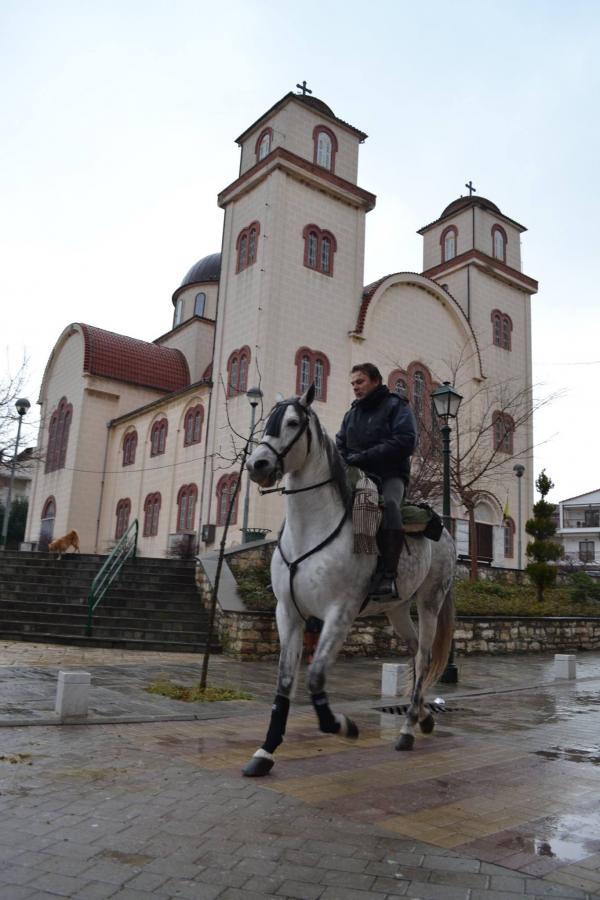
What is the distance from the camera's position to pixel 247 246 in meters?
30.2

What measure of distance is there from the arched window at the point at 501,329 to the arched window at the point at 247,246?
1484 centimetres

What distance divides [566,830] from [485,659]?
12240 mm

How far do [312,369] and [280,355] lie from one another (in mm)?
1696

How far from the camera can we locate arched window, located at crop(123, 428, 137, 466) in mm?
36644

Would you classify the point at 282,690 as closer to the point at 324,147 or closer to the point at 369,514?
the point at 369,514

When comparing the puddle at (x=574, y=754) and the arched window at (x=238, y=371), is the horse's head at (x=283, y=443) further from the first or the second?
the arched window at (x=238, y=371)

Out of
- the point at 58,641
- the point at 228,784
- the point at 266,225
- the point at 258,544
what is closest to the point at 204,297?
the point at 266,225

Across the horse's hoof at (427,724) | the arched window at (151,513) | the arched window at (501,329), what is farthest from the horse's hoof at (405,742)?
the arched window at (501,329)

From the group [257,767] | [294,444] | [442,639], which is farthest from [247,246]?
[257,767]

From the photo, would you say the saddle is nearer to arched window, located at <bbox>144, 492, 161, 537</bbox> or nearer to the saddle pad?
the saddle pad

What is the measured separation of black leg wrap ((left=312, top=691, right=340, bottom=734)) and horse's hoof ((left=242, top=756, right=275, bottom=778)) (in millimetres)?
540

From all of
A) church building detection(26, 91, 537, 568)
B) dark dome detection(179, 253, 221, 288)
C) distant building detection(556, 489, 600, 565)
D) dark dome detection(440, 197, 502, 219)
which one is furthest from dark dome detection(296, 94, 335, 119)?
distant building detection(556, 489, 600, 565)

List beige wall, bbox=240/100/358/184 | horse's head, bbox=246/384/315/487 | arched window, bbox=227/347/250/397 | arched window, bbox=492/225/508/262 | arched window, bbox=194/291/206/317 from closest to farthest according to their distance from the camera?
1. horse's head, bbox=246/384/315/487
2. arched window, bbox=227/347/250/397
3. beige wall, bbox=240/100/358/184
4. arched window, bbox=492/225/508/262
5. arched window, bbox=194/291/206/317

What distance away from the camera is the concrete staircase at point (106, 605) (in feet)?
46.1
